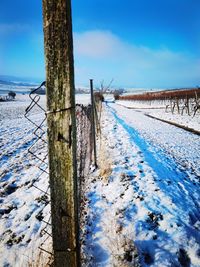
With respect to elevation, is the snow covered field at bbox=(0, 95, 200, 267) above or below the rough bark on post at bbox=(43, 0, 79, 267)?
below

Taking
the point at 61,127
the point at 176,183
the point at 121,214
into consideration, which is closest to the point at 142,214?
the point at 121,214

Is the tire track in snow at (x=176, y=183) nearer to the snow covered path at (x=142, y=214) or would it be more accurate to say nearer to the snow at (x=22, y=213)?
the snow covered path at (x=142, y=214)

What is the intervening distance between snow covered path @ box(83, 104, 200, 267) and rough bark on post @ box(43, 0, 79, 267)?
1183mm

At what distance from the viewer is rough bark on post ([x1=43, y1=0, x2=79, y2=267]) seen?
155cm

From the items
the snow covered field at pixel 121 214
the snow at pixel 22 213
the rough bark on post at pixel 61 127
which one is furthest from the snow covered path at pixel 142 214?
the rough bark on post at pixel 61 127

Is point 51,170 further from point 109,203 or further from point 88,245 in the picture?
point 109,203

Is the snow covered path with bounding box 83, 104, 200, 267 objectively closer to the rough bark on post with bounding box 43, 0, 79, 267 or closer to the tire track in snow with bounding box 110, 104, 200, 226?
the tire track in snow with bounding box 110, 104, 200, 226

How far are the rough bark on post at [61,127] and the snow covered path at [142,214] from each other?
3.88ft

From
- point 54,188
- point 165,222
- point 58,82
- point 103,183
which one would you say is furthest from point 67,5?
point 103,183

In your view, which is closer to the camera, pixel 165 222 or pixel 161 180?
pixel 165 222

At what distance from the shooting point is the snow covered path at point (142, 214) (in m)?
2.88

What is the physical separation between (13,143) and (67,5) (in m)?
8.12

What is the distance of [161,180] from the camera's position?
4.69 m

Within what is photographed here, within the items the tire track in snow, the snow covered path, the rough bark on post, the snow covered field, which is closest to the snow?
the snow covered field
